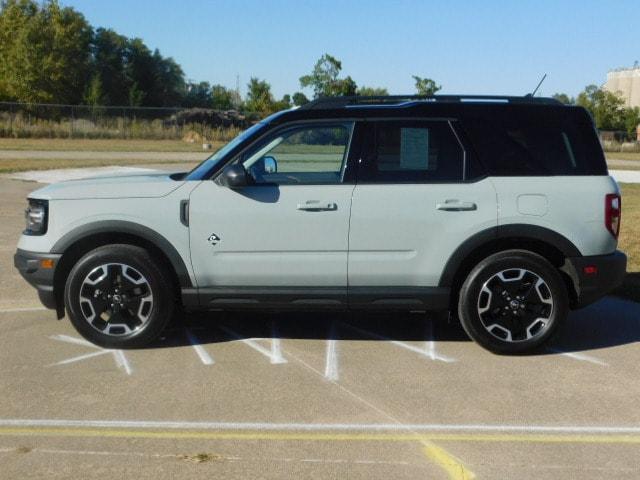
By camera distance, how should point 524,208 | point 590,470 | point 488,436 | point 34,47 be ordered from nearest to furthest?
1. point 590,470
2. point 488,436
3. point 524,208
4. point 34,47

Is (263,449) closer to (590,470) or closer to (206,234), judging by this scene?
(590,470)

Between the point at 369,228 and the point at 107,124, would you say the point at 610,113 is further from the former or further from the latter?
the point at 369,228

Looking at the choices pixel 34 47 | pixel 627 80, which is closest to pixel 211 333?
pixel 34 47

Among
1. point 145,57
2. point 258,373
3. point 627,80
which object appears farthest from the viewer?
point 627,80

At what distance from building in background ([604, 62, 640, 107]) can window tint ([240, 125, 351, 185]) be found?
189 m

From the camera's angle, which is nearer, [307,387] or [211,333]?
[307,387]

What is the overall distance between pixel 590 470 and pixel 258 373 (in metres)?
2.36

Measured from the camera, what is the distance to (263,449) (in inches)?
169

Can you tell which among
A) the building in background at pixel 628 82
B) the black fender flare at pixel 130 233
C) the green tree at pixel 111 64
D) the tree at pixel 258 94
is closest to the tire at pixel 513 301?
the black fender flare at pixel 130 233

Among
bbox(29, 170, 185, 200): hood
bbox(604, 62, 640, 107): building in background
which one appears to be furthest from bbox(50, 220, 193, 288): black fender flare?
bbox(604, 62, 640, 107): building in background

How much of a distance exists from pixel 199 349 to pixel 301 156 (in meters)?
1.64

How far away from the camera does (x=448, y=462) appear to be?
414 centimetres

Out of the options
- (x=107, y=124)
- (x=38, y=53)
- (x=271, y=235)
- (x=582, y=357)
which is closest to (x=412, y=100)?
(x=271, y=235)

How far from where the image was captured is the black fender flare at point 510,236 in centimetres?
607
